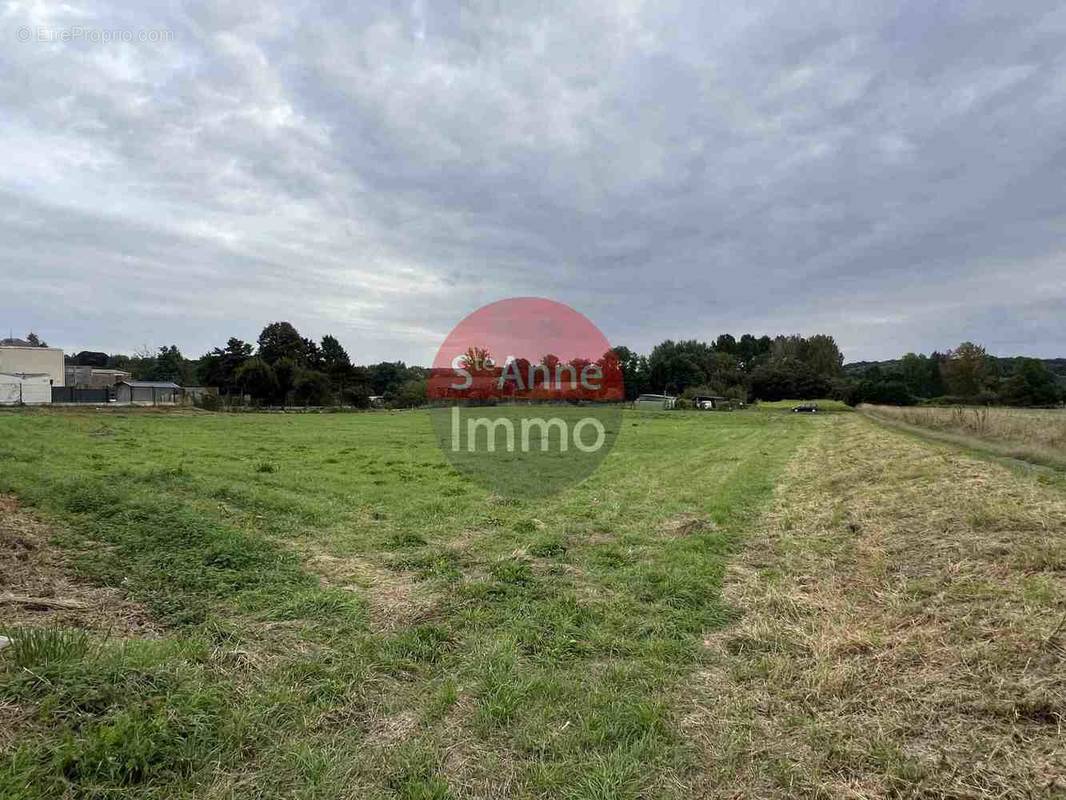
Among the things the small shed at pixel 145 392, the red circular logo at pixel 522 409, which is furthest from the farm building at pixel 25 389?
the red circular logo at pixel 522 409

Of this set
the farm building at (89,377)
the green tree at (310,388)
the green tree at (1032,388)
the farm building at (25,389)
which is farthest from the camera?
the farm building at (89,377)

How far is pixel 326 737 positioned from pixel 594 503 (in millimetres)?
7579

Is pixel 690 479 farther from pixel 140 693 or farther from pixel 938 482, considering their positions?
pixel 140 693

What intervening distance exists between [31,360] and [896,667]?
263 ft

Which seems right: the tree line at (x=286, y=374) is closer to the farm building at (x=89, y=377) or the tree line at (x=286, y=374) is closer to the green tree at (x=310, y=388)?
the green tree at (x=310, y=388)

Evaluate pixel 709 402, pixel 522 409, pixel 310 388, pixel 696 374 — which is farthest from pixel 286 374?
pixel 696 374

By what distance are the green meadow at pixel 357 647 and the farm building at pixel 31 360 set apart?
67.0 meters

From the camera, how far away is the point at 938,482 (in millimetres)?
10438

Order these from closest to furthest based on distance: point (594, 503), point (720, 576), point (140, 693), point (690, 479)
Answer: point (140, 693) < point (720, 576) < point (594, 503) < point (690, 479)

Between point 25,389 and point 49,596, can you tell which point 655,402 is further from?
point 49,596

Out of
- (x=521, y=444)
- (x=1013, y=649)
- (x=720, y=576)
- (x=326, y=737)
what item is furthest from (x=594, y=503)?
(x=521, y=444)

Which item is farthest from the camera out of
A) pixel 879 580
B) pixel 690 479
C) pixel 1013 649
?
pixel 690 479

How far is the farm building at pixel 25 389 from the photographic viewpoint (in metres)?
46.6

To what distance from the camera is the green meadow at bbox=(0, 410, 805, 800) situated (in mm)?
2775
